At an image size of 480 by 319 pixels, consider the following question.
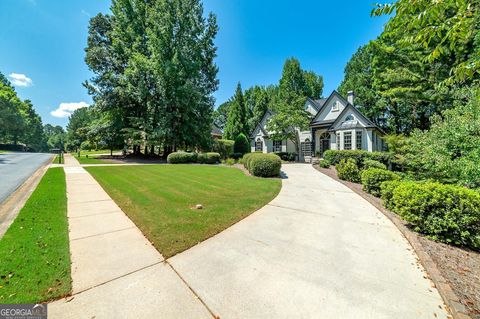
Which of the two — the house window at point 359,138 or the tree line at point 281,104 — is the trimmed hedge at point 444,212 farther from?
the tree line at point 281,104

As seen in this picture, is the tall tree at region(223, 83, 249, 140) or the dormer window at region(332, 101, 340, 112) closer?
the dormer window at region(332, 101, 340, 112)

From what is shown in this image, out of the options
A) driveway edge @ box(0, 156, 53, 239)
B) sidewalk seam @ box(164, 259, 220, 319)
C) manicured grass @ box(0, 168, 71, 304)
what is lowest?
sidewalk seam @ box(164, 259, 220, 319)

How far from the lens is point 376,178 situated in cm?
745

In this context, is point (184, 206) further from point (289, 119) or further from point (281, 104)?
point (281, 104)

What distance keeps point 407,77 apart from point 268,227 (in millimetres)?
22544

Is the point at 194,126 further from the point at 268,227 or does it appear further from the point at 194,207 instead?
the point at 268,227

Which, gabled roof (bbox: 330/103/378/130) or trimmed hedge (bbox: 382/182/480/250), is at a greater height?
gabled roof (bbox: 330/103/378/130)

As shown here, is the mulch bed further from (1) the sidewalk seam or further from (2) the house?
(2) the house

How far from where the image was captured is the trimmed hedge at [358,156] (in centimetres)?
1470

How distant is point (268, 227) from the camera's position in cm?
448

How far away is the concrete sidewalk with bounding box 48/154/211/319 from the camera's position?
6.97 ft

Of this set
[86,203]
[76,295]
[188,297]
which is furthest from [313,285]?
[86,203]

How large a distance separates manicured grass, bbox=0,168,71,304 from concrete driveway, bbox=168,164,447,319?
1.44 m

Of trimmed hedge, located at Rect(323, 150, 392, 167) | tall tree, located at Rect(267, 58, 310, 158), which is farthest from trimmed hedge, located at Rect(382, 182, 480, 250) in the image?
tall tree, located at Rect(267, 58, 310, 158)
